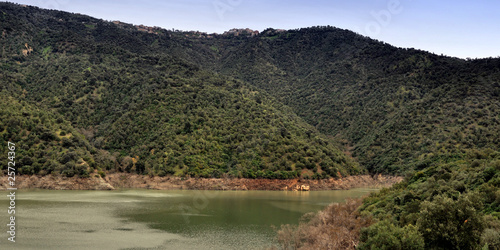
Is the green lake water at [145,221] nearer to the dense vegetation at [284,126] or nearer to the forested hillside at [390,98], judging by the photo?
the dense vegetation at [284,126]

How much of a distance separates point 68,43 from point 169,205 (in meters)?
108

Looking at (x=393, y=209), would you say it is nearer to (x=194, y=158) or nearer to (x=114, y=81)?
(x=194, y=158)

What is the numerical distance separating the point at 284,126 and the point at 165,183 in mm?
38850

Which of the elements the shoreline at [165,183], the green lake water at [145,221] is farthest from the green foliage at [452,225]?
the shoreline at [165,183]

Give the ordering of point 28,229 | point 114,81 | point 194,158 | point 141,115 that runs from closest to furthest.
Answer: point 28,229 < point 194,158 < point 141,115 < point 114,81

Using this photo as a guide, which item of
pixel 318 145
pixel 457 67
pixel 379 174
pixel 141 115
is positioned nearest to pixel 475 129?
pixel 379 174

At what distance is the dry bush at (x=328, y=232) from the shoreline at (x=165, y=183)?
130 feet

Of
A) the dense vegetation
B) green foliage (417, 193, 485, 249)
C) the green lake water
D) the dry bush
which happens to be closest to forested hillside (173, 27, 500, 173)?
the dense vegetation

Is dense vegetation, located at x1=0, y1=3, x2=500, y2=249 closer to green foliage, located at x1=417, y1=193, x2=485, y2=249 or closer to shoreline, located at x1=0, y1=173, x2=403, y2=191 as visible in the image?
green foliage, located at x1=417, y1=193, x2=485, y2=249

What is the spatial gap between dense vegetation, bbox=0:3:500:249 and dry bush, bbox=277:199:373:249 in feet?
0.61

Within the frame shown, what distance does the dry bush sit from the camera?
92.7 feet

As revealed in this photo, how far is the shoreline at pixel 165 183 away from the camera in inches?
2670

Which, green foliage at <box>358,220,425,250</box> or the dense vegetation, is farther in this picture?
the dense vegetation

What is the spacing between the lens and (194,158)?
8350 cm
